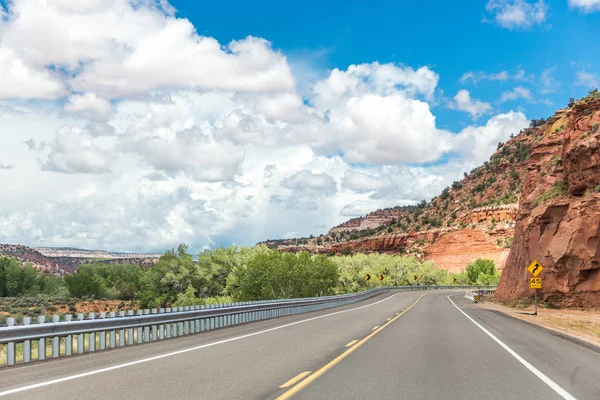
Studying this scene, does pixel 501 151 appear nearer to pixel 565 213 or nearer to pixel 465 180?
pixel 465 180

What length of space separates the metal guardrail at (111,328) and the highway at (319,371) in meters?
0.53

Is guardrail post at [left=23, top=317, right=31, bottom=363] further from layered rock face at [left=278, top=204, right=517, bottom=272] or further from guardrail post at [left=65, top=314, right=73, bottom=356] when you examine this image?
layered rock face at [left=278, top=204, right=517, bottom=272]

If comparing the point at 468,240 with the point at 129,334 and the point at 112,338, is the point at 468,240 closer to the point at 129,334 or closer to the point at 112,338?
the point at 129,334

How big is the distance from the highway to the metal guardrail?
53cm

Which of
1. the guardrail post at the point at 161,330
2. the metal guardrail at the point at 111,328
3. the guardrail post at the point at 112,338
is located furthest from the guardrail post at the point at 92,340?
the guardrail post at the point at 161,330

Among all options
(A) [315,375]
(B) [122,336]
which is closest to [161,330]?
(B) [122,336]

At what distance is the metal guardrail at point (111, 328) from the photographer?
11.8 metres

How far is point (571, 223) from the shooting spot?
36.2 metres

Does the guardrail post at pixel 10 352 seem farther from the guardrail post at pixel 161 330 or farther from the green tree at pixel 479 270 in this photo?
the green tree at pixel 479 270

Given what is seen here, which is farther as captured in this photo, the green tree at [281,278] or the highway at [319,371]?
the green tree at [281,278]

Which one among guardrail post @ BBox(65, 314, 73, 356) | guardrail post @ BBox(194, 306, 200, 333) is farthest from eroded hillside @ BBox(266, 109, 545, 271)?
guardrail post @ BBox(65, 314, 73, 356)

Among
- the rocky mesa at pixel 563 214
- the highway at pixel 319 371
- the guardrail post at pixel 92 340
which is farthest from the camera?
the rocky mesa at pixel 563 214

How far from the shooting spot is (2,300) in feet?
344

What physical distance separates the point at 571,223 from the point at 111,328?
97.7 feet
